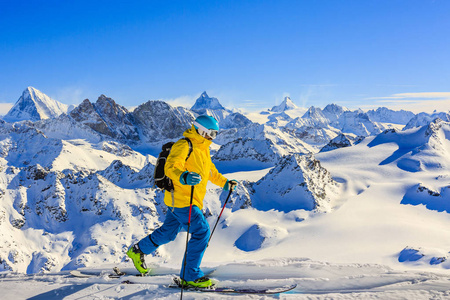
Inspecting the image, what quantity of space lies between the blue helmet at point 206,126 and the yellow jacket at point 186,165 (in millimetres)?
75

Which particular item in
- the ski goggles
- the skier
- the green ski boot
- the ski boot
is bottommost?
the ski boot

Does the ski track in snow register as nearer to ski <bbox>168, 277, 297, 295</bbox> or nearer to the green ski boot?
ski <bbox>168, 277, 297, 295</bbox>

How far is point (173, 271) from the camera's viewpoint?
6.17 meters

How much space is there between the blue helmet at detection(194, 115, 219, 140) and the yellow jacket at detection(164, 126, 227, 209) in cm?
7

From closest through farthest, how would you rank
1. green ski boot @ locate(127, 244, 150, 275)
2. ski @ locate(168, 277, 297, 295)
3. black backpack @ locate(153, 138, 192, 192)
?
ski @ locate(168, 277, 297, 295) → black backpack @ locate(153, 138, 192, 192) → green ski boot @ locate(127, 244, 150, 275)

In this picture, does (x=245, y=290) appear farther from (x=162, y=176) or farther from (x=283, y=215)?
(x=283, y=215)

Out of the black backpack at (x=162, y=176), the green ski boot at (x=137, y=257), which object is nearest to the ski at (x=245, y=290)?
the green ski boot at (x=137, y=257)

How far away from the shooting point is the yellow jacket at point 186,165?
15.6 ft

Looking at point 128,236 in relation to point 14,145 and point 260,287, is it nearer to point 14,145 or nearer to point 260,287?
point 260,287

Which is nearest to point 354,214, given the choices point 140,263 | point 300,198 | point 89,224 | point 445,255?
point 300,198

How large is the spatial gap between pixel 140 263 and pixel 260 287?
249cm

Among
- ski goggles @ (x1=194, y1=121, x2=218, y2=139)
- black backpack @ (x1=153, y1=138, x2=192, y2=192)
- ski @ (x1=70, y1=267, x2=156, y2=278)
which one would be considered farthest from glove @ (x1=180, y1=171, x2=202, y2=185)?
ski @ (x1=70, y1=267, x2=156, y2=278)

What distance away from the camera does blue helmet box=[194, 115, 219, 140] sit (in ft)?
16.8

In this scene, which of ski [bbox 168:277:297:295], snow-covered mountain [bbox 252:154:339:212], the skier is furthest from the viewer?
snow-covered mountain [bbox 252:154:339:212]
